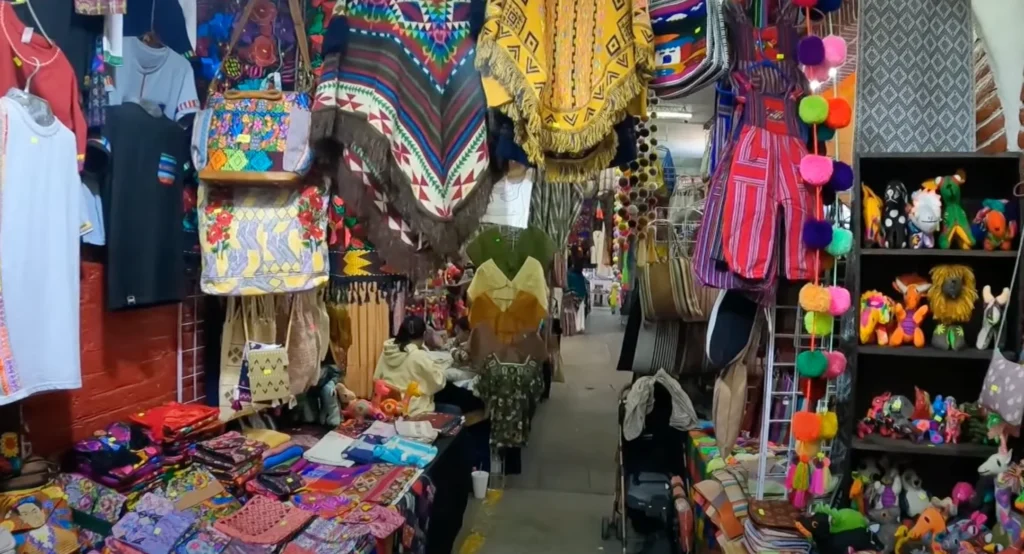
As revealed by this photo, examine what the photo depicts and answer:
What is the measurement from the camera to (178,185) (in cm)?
243

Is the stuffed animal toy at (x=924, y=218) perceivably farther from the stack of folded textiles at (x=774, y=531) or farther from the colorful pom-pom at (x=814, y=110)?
the stack of folded textiles at (x=774, y=531)

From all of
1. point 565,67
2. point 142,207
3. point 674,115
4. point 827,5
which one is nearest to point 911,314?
point 827,5

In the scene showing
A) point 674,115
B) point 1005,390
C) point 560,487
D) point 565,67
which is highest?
point 674,115

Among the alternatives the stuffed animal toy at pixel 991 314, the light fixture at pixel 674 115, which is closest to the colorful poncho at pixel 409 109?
the stuffed animal toy at pixel 991 314

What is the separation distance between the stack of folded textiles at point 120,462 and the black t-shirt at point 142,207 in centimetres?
45

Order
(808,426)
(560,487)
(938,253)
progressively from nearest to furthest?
1. (808,426)
2. (938,253)
3. (560,487)

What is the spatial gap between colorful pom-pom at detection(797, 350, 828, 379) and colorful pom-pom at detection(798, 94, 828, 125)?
674 mm

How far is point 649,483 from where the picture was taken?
377 cm

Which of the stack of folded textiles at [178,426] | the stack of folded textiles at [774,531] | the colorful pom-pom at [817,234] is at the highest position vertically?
the colorful pom-pom at [817,234]

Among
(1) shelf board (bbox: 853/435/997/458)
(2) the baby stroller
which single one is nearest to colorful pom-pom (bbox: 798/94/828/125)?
(1) shelf board (bbox: 853/435/997/458)

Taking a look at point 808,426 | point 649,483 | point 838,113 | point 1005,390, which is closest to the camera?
point 1005,390

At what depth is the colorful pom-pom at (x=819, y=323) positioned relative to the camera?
212 centimetres

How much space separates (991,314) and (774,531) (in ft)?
3.08

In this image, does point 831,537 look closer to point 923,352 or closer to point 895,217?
point 923,352
